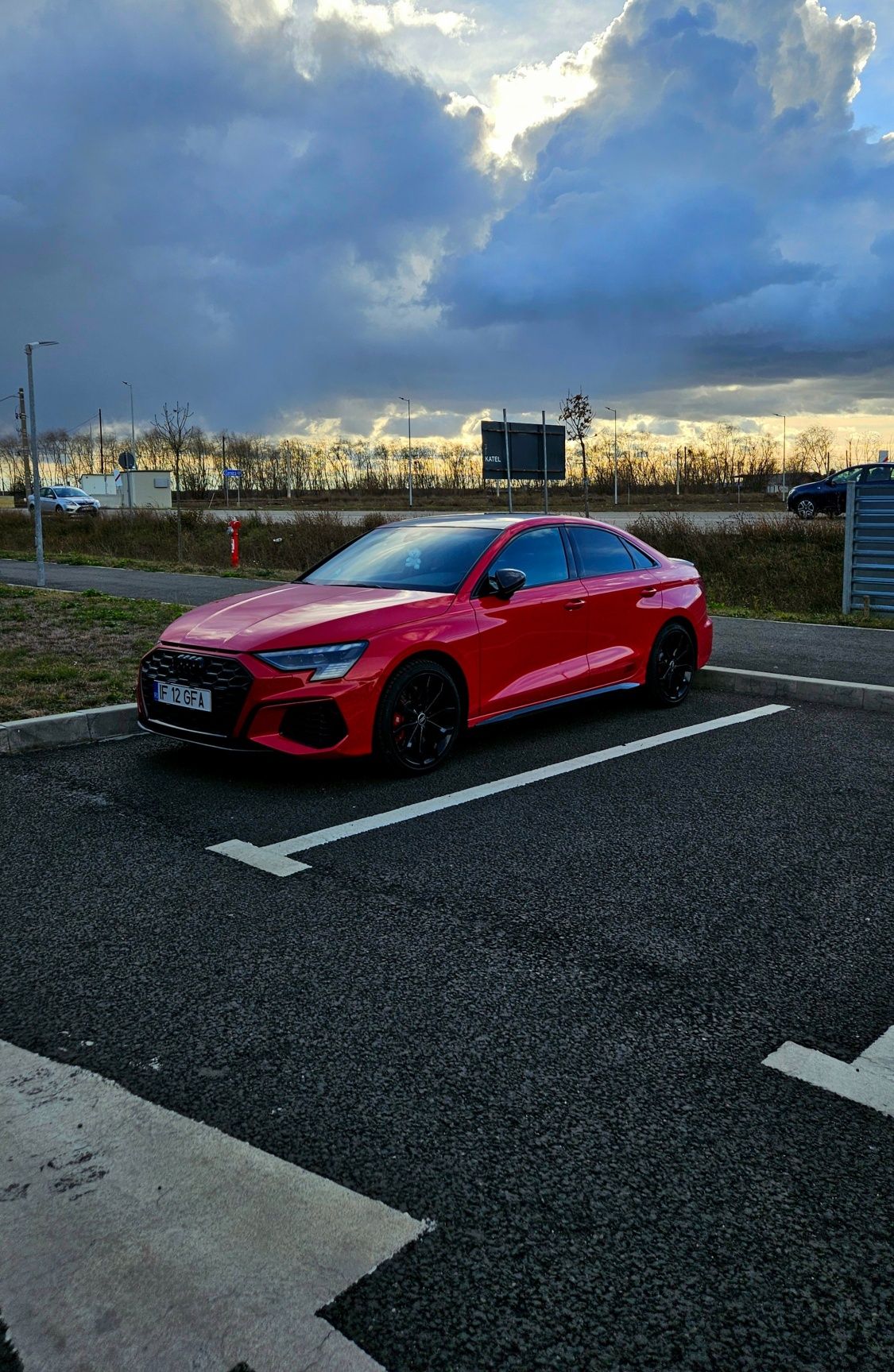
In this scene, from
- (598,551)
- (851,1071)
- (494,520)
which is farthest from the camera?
(598,551)

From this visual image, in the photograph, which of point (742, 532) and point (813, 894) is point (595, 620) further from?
point (742, 532)

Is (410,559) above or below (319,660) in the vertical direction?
above

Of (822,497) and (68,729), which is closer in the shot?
(68,729)

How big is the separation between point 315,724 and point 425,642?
81cm

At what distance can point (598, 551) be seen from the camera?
298 inches

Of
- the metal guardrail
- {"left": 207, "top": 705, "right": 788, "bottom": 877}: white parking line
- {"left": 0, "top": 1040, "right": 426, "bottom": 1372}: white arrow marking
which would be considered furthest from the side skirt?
the metal guardrail

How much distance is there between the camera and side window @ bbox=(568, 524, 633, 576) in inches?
292

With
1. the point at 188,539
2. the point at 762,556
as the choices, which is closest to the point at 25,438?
the point at 188,539

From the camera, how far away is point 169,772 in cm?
614

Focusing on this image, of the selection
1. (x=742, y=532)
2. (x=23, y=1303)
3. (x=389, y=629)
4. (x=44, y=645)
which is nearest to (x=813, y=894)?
(x=389, y=629)

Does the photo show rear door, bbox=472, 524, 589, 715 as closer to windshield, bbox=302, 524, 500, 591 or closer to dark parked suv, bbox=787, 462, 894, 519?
windshield, bbox=302, 524, 500, 591

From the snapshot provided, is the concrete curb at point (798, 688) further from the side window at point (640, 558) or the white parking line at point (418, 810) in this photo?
the side window at point (640, 558)

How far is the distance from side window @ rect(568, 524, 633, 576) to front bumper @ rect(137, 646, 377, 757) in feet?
7.60

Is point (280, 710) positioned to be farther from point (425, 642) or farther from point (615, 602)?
point (615, 602)
